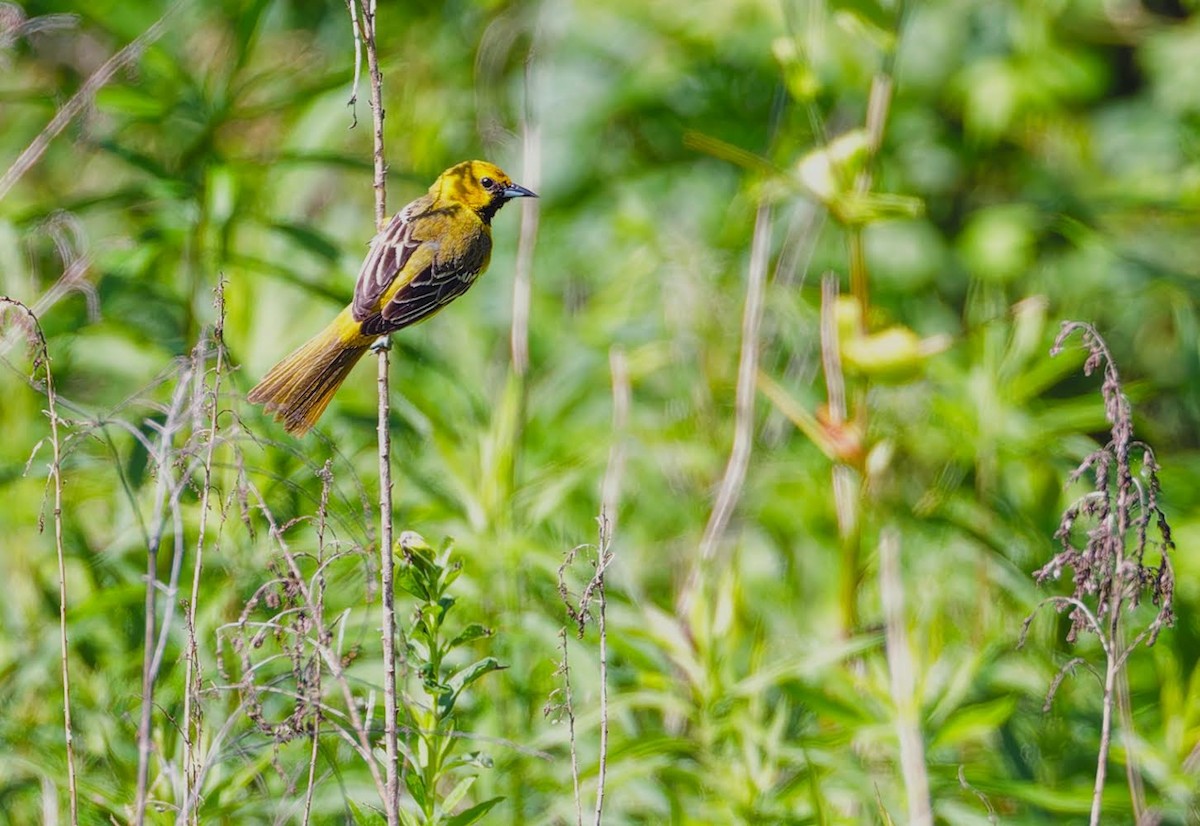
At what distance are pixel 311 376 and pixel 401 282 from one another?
24cm

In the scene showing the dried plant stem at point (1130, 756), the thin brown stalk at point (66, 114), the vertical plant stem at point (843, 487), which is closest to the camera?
the dried plant stem at point (1130, 756)

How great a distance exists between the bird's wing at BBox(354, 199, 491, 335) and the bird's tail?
0.11 ft

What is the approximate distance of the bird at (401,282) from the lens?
1785 millimetres

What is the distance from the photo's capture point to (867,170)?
2398 millimetres

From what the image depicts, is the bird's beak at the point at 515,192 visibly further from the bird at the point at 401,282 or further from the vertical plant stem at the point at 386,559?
the vertical plant stem at the point at 386,559

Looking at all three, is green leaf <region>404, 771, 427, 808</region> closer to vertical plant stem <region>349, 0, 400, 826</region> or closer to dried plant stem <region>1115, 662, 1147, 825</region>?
vertical plant stem <region>349, 0, 400, 826</region>

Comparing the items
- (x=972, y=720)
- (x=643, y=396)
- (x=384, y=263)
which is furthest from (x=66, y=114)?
(x=643, y=396)

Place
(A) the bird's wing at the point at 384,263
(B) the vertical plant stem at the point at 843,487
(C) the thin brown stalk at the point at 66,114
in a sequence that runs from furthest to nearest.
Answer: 1. (B) the vertical plant stem at the point at 843,487
2. (C) the thin brown stalk at the point at 66,114
3. (A) the bird's wing at the point at 384,263

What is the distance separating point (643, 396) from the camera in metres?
4.24

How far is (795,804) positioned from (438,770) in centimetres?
92

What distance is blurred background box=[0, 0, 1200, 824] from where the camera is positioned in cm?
236

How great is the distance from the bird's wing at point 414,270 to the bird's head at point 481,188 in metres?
0.08

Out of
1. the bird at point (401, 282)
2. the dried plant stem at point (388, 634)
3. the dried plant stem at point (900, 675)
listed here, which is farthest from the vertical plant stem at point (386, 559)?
the dried plant stem at point (900, 675)

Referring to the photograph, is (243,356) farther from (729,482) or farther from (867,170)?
(867,170)
